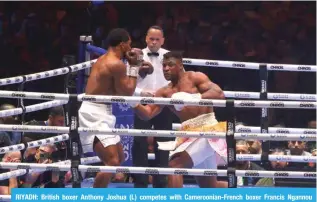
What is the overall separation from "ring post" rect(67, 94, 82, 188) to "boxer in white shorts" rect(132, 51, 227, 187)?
2.32 feet

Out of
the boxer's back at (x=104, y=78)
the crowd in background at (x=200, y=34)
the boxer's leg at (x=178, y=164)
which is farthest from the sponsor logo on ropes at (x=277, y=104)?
the crowd in background at (x=200, y=34)

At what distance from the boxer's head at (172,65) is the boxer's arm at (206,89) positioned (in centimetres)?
16

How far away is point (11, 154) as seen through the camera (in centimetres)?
760

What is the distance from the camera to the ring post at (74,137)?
252 inches

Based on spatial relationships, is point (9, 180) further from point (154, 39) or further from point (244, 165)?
point (244, 165)

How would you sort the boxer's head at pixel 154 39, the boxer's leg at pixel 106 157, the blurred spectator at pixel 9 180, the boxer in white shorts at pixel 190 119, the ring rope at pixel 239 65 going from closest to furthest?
the boxer's leg at pixel 106 157 → the boxer in white shorts at pixel 190 119 → the blurred spectator at pixel 9 180 → the ring rope at pixel 239 65 → the boxer's head at pixel 154 39

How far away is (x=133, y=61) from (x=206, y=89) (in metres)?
0.66

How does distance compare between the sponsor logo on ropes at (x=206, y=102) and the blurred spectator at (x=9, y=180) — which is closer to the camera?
the sponsor logo on ropes at (x=206, y=102)

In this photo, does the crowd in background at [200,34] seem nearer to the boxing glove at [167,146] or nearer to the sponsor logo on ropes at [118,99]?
the boxing glove at [167,146]

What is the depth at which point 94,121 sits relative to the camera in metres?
6.92

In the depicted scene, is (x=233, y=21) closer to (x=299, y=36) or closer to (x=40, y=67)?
(x=299, y=36)

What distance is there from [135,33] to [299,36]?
83.8 inches

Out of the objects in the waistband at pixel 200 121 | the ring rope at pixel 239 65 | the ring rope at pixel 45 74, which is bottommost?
the waistband at pixel 200 121

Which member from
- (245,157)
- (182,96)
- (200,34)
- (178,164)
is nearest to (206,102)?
(182,96)
